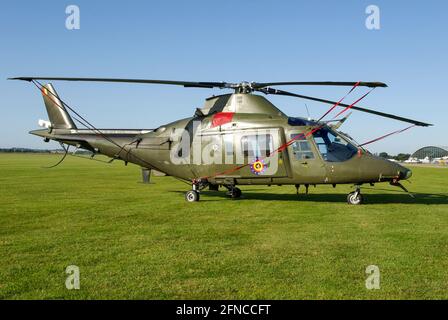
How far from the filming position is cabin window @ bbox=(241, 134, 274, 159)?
15.2 meters

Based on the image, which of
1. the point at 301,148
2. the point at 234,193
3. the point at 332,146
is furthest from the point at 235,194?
the point at 332,146

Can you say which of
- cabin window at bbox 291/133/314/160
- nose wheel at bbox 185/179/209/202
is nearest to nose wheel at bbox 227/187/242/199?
nose wheel at bbox 185/179/209/202

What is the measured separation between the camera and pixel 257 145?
606 inches

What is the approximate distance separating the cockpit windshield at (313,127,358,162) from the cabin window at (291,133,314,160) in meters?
0.34

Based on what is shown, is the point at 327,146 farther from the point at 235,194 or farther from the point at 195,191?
the point at 195,191

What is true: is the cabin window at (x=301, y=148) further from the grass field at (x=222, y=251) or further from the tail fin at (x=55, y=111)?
the tail fin at (x=55, y=111)

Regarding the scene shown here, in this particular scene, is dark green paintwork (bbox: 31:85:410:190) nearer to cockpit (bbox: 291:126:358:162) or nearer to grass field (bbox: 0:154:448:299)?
cockpit (bbox: 291:126:358:162)

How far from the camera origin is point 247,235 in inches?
376

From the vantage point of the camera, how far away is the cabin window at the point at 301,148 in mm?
14922

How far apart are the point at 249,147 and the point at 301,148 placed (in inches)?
73.7

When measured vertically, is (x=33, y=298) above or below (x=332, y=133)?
below

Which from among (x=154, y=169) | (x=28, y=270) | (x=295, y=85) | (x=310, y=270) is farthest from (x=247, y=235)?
(x=154, y=169)
